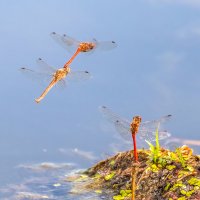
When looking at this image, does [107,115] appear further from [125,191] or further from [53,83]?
[53,83]

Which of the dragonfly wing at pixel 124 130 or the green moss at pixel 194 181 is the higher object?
the dragonfly wing at pixel 124 130

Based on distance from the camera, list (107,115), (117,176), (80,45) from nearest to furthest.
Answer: (107,115) → (117,176) → (80,45)

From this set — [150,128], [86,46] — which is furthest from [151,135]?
[86,46]

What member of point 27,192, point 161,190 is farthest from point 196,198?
point 27,192

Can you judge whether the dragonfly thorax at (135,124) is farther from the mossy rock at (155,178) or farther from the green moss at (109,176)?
the green moss at (109,176)

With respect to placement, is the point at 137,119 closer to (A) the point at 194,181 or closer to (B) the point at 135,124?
(B) the point at 135,124

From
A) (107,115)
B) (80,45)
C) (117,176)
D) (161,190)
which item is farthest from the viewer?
(80,45)

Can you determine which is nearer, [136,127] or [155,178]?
[136,127]

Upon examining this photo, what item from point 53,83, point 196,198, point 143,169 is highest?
point 53,83

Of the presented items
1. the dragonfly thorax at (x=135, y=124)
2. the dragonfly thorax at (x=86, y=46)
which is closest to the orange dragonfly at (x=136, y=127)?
the dragonfly thorax at (x=135, y=124)
